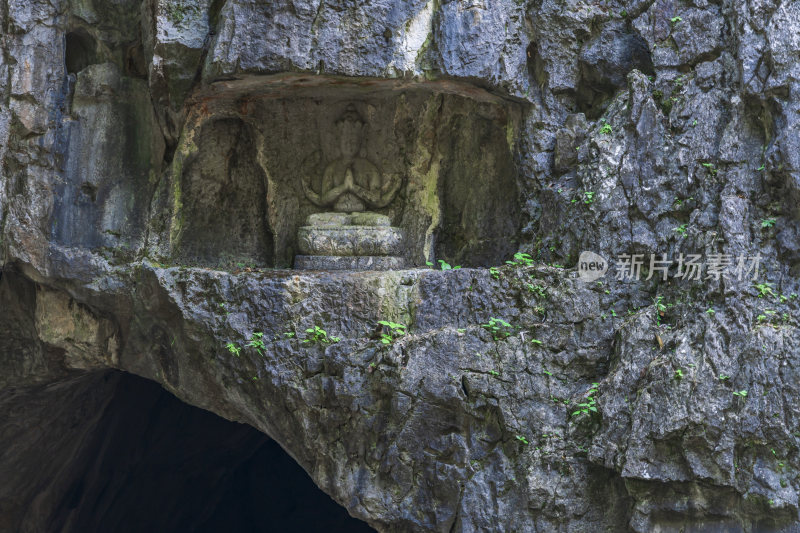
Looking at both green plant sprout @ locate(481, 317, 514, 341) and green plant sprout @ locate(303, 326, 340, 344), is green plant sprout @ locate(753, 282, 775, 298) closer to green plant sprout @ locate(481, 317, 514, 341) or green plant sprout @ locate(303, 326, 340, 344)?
green plant sprout @ locate(481, 317, 514, 341)

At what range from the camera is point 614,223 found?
22.6 ft

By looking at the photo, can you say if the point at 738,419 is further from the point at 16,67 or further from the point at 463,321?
the point at 16,67

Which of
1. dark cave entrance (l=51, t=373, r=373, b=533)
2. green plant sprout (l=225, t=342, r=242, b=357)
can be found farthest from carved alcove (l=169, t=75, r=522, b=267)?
dark cave entrance (l=51, t=373, r=373, b=533)

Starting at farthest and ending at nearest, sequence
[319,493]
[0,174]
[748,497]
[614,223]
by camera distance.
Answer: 1. [319,493]
2. [0,174]
3. [614,223]
4. [748,497]

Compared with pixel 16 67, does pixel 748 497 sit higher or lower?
lower

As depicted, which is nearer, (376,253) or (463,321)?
(463,321)

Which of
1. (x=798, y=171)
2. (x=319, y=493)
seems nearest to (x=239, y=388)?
(x=798, y=171)

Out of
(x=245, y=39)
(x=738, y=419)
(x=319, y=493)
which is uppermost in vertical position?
(x=245, y=39)

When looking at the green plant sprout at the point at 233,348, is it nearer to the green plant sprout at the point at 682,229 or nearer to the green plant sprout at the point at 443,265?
the green plant sprout at the point at 443,265

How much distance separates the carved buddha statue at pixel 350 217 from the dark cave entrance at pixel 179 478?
348 centimetres

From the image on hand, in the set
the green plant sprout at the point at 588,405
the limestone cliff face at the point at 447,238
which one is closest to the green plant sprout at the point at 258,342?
the limestone cliff face at the point at 447,238

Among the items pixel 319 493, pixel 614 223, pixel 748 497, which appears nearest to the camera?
pixel 748 497

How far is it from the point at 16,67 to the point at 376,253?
3.56 meters

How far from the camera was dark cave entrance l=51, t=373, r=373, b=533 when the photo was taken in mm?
10250
